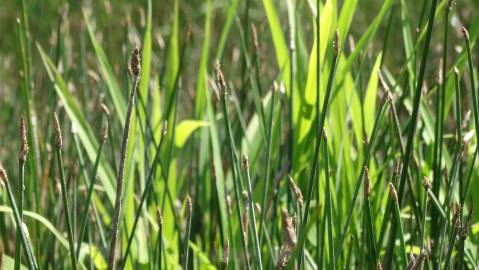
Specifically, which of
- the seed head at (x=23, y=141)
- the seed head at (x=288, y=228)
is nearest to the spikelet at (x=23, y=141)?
the seed head at (x=23, y=141)

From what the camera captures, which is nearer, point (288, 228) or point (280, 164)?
point (288, 228)

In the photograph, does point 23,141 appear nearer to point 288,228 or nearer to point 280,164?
point 288,228

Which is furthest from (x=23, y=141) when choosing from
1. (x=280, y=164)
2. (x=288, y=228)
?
(x=280, y=164)

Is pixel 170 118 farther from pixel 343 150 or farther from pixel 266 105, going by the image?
pixel 343 150

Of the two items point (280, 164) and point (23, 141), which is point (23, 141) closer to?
point (23, 141)

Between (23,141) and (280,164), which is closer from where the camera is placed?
(23,141)

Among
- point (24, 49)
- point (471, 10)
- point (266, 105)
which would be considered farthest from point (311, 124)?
point (471, 10)

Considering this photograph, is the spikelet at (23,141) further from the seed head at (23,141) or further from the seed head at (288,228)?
the seed head at (288,228)

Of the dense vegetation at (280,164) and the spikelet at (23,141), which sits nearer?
the spikelet at (23,141)

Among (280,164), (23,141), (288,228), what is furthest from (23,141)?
(280,164)

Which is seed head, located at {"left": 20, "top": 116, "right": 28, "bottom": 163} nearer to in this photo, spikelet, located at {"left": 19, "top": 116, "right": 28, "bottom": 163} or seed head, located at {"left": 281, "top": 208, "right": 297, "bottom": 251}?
spikelet, located at {"left": 19, "top": 116, "right": 28, "bottom": 163}

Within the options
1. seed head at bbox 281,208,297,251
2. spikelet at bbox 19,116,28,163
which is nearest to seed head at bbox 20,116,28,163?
spikelet at bbox 19,116,28,163

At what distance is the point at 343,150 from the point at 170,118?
28 cm

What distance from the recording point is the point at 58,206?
48.8 inches
